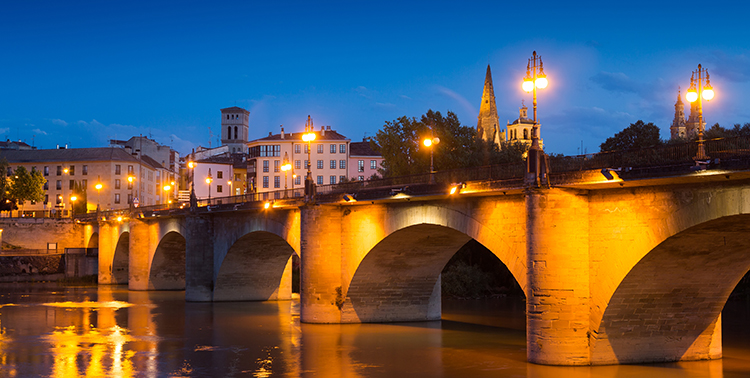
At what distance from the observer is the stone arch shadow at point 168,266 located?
62500 millimetres

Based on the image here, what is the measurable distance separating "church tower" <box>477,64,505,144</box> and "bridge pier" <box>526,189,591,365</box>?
135 m

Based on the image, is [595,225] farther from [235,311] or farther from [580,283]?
[235,311]

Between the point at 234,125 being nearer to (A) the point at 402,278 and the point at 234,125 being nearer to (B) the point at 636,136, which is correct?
(B) the point at 636,136

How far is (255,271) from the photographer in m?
50.9

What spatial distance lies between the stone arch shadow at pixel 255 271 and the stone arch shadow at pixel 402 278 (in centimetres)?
1255

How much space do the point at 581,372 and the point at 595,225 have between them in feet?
13.6

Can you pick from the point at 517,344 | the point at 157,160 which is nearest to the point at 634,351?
the point at 517,344

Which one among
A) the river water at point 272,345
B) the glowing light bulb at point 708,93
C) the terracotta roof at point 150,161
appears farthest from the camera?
the terracotta roof at point 150,161

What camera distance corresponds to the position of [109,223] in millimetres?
75125

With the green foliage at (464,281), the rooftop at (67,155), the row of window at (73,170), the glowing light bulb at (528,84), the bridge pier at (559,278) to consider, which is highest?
the rooftop at (67,155)

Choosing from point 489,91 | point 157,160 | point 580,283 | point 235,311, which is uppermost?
point 489,91

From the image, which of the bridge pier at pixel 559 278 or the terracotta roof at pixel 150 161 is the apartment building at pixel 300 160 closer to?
the terracotta roof at pixel 150 161

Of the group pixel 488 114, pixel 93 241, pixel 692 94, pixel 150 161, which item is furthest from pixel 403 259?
pixel 488 114

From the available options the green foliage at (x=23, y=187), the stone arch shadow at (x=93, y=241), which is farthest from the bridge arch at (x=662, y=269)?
the green foliage at (x=23, y=187)
